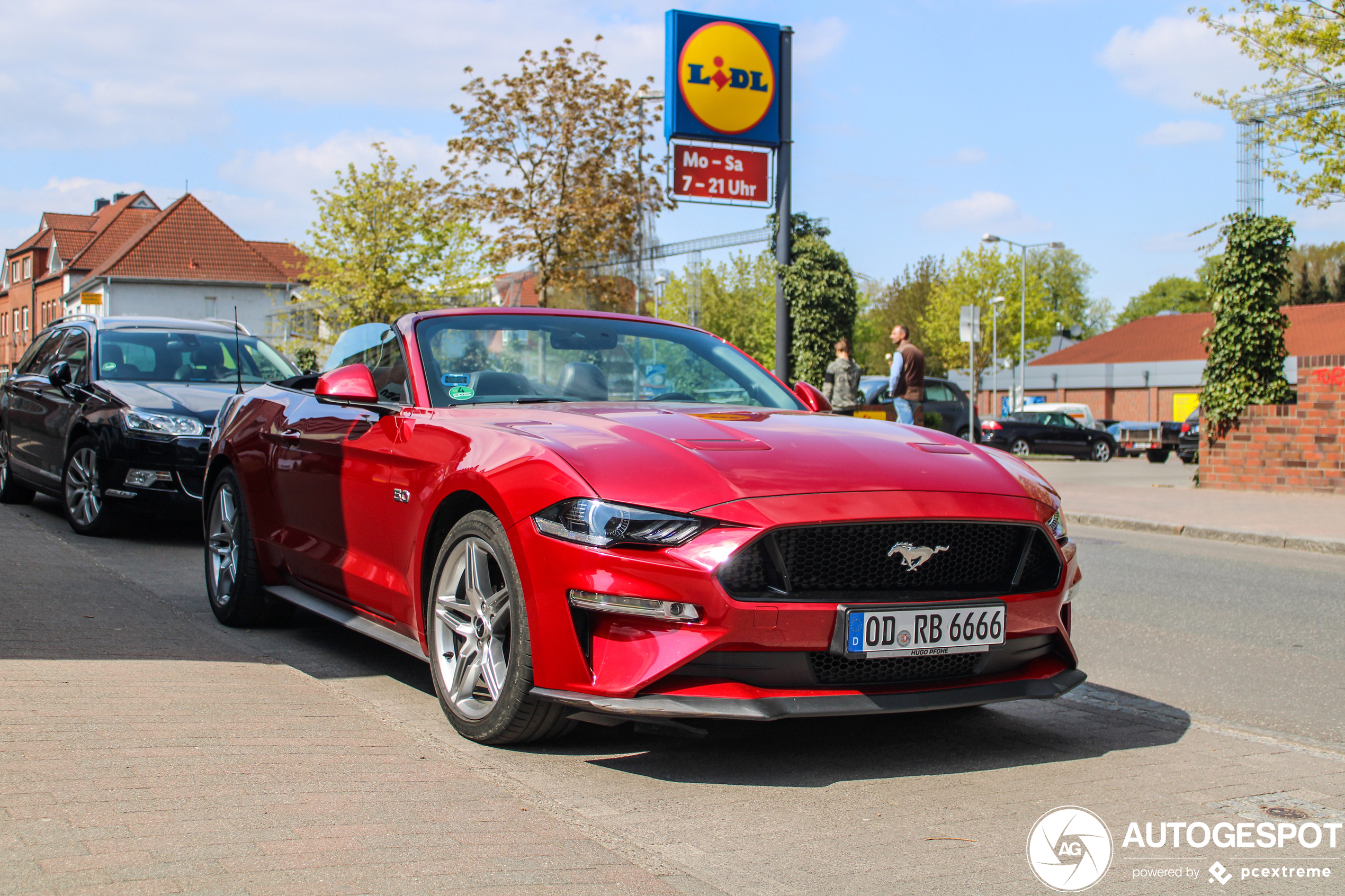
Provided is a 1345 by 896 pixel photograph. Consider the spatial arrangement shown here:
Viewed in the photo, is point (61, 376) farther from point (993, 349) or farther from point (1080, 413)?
point (993, 349)

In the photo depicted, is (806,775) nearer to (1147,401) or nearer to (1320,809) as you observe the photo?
(1320,809)

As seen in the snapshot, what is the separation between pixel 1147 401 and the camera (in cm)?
6191

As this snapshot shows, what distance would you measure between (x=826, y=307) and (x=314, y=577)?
2385cm

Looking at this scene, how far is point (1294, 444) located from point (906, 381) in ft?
17.5

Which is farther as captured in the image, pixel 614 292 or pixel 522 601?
pixel 614 292

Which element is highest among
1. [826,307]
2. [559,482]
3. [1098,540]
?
[826,307]

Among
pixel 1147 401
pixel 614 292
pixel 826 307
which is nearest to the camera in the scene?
pixel 826 307

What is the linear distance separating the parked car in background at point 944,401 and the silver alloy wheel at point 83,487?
64.6 feet

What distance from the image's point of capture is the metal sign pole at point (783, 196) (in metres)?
17.3

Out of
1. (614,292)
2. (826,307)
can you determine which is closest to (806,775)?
(826,307)

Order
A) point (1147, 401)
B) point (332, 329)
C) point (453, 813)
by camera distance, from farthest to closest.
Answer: point (1147, 401)
point (332, 329)
point (453, 813)

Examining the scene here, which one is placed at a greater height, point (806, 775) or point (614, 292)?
point (614, 292)

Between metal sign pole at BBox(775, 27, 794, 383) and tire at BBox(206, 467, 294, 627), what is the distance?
1114cm

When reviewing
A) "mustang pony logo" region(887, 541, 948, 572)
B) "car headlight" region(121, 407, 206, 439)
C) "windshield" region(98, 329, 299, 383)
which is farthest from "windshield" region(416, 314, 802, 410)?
"windshield" region(98, 329, 299, 383)
